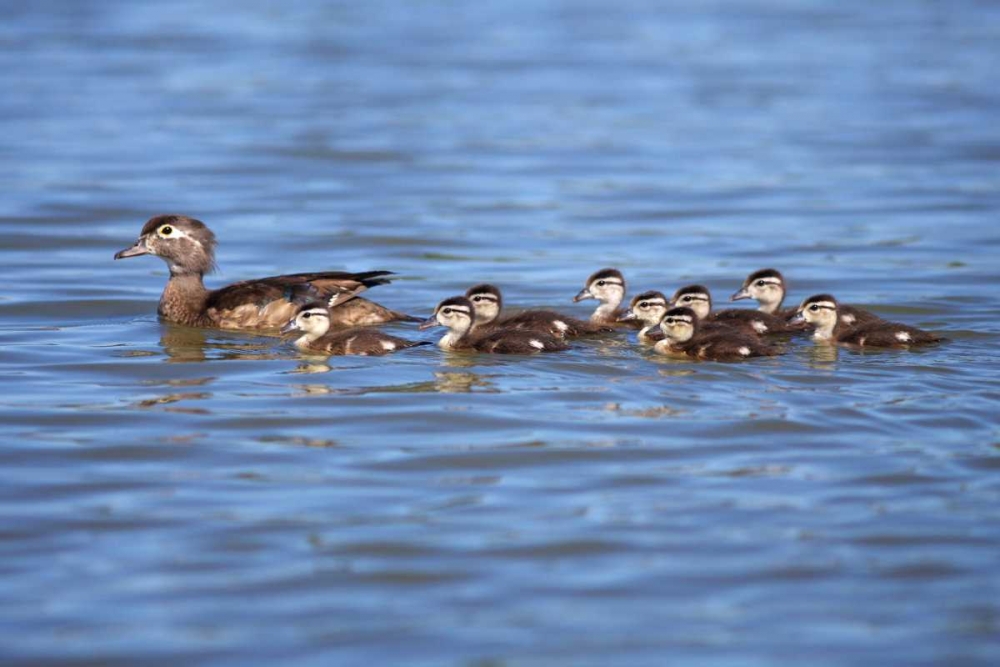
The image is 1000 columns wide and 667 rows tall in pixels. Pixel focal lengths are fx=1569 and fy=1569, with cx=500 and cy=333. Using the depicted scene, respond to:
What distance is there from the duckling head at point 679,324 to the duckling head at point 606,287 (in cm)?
100

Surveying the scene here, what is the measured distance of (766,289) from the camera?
34.9 ft

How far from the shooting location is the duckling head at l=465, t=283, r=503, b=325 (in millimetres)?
10328

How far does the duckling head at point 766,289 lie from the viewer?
10617mm

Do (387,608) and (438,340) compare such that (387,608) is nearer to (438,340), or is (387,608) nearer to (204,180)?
(438,340)

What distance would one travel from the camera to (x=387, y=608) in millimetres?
5902

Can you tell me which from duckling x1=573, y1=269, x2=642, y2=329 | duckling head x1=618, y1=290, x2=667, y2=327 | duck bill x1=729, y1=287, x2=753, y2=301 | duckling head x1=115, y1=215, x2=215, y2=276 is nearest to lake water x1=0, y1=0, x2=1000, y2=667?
duckling head x1=618, y1=290, x2=667, y2=327

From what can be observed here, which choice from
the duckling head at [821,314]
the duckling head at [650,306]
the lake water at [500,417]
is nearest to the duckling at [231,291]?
the lake water at [500,417]

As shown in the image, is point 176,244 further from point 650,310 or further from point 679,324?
point 679,324

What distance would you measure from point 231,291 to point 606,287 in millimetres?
2545

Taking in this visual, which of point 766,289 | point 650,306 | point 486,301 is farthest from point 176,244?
point 766,289

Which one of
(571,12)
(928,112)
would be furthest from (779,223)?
(571,12)

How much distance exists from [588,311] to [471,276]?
138 centimetres

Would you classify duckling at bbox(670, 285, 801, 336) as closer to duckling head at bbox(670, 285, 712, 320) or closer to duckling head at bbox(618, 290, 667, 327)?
duckling head at bbox(670, 285, 712, 320)

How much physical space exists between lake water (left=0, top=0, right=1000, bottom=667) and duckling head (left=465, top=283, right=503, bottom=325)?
77 centimetres
